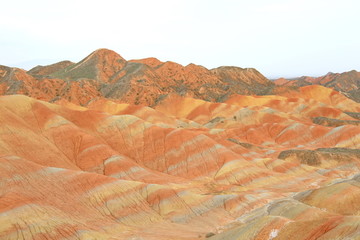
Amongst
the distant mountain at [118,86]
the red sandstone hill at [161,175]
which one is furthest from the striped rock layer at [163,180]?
the distant mountain at [118,86]

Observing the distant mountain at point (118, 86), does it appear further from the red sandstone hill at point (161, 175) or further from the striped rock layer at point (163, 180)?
the striped rock layer at point (163, 180)

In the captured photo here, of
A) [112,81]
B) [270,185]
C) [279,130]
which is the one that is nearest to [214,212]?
[270,185]

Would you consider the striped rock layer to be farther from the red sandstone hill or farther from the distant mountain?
the distant mountain

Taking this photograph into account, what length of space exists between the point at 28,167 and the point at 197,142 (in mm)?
43082

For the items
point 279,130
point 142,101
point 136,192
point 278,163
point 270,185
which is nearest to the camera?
point 136,192

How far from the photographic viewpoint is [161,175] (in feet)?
254

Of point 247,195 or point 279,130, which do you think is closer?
point 247,195

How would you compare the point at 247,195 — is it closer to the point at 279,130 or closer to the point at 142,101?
the point at 279,130

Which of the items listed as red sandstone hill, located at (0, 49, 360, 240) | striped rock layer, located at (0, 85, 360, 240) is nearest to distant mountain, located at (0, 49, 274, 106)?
red sandstone hill, located at (0, 49, 360, 240)

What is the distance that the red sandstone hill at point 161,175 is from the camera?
43.2 m

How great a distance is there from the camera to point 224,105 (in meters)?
164

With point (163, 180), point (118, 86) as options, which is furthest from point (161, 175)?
point (118, 86)

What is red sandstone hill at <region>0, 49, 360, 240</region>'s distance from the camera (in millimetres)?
43250

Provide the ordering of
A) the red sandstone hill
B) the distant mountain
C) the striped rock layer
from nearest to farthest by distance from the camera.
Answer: the striped rock layer
the red sandstone hill
the distant mountain
